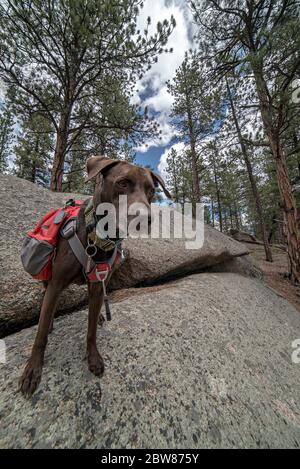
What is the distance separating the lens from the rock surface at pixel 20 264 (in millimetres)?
2391

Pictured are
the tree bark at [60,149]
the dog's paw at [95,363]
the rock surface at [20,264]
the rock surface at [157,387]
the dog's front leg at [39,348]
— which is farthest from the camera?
the tree bark at [60,149]

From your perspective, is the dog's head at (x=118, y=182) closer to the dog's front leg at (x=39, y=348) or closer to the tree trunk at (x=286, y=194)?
the dog's front leg at (x=39, y=348)

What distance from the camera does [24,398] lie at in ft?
5.10

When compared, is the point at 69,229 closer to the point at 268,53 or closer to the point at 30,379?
the point at 30,379

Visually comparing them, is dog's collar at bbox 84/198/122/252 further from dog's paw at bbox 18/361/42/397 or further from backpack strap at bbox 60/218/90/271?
dog's paw at bbox 18/361/42/397

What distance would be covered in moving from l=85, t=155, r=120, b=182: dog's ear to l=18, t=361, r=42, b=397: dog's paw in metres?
1.57

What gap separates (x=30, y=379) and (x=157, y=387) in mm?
1101

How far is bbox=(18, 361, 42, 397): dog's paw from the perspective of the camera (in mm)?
1578

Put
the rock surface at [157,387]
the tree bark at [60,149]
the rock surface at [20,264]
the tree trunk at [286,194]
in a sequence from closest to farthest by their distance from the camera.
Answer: the rock surface at [157,387] → the rock surface at [20,264] → the tree trunk at [286,194] → the tree bark at [60,149]

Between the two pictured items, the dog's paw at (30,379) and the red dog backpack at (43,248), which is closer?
the dog's paw at (30,379)

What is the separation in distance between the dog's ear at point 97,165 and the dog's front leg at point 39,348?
96 cm

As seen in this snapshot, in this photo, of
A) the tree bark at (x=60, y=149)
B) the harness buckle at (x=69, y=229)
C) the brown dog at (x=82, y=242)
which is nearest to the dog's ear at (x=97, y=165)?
the brown dog at (x=82, y=242)
